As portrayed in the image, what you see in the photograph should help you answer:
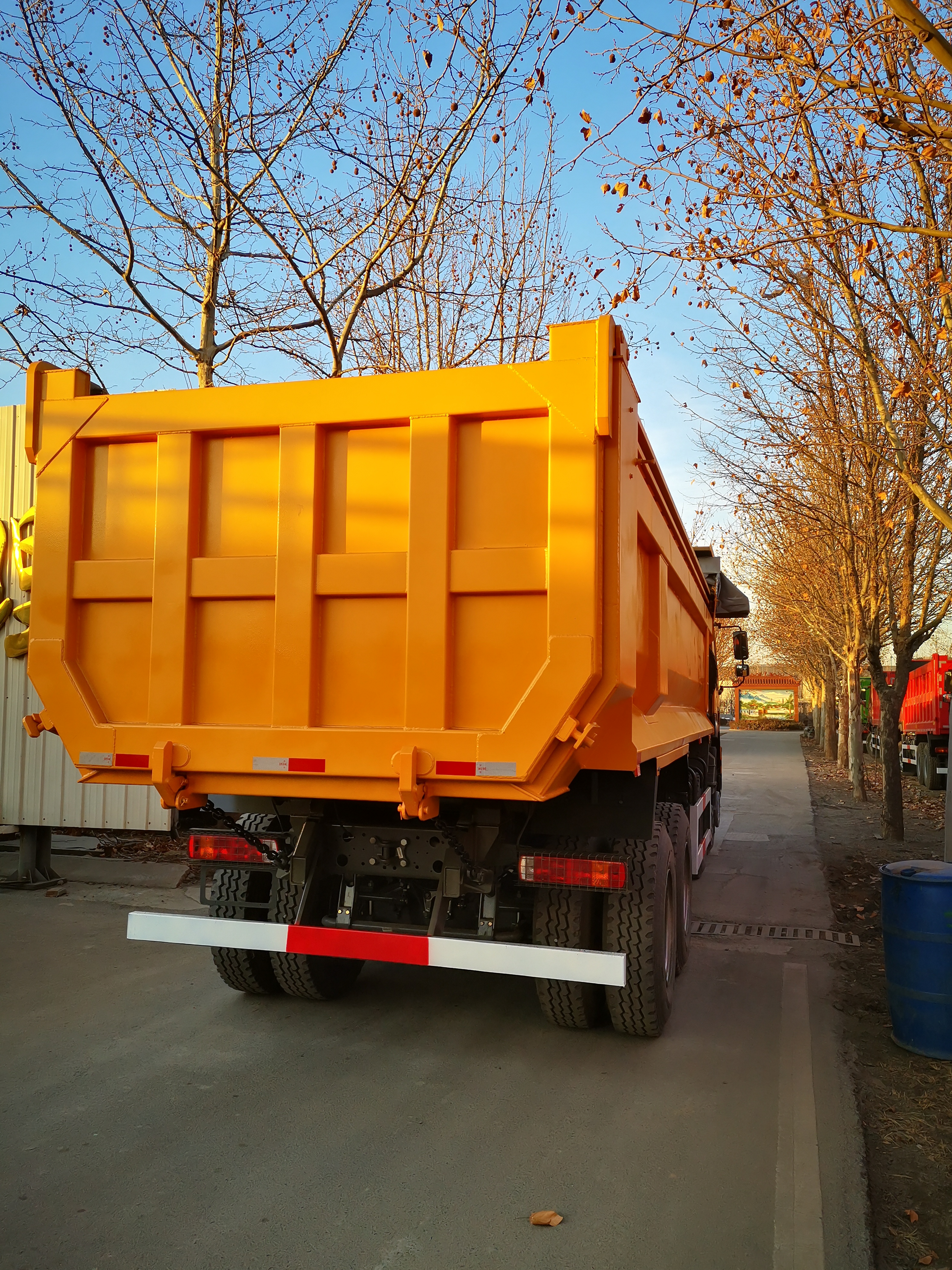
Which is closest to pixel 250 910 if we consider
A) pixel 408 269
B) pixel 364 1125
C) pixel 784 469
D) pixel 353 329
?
pixel 364 1125

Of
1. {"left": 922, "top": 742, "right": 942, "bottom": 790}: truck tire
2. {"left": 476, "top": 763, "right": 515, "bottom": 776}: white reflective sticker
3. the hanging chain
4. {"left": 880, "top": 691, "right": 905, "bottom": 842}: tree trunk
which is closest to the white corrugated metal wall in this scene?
the hanging chain

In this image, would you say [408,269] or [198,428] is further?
[408,269]

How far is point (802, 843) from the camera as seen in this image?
38.5ft

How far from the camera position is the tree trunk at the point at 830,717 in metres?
28.9

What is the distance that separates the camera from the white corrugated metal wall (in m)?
8.42

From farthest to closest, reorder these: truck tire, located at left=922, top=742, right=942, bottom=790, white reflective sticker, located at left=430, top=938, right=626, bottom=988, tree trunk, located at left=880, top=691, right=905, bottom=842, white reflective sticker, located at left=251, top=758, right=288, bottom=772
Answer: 1. truck tire, located at left=922, top=742, right=942, bottom=790
2. tree trunk, located at left=880, top=691, right=905, bottom=842
3. white reflective sticker, located at left=251, top=758, right=288, bottom=772
4. white reflective sticker, located at left=430, top=938, right=626, bottom=988

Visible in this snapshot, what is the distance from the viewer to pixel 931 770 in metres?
17.8

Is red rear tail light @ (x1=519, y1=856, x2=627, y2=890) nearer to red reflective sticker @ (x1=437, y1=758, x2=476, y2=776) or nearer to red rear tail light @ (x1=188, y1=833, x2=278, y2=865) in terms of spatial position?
red reflective sticker @ (x1=437, y1=758, x2=476, y2=776)

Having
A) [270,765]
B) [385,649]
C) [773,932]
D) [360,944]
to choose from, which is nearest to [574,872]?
[360,944]

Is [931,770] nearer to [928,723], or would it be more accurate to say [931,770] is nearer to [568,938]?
[928,723]

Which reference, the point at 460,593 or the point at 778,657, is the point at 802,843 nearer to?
the point at 460,593

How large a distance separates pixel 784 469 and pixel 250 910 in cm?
1012

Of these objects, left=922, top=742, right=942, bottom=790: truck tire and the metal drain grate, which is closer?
the metal drain grate

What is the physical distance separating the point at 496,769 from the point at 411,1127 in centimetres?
154
